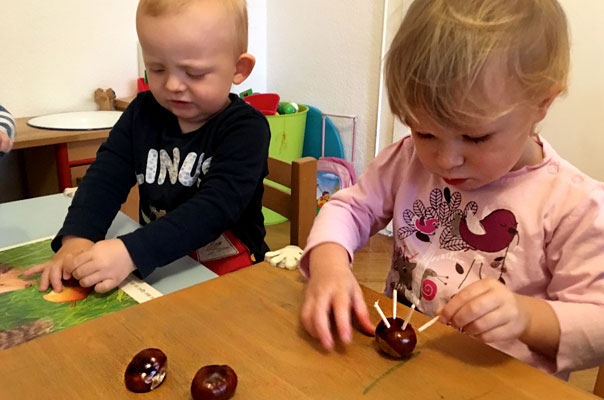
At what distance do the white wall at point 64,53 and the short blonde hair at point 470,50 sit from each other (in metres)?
1.73

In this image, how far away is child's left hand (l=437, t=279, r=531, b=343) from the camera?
0.47m

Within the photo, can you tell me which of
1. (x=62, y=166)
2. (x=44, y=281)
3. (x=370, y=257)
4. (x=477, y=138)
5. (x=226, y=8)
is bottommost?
(x=370, y=257)

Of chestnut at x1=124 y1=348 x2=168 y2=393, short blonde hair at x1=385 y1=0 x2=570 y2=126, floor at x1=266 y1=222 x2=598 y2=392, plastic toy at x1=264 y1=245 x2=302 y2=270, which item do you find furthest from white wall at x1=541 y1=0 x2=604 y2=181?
chestnut at x1=124 y1=348 x2=168 y2=393

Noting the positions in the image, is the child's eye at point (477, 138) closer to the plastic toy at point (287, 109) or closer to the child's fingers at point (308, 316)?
the child's fingers at point (308, 316)

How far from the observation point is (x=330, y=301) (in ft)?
1.68

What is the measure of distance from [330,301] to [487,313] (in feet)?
0.49

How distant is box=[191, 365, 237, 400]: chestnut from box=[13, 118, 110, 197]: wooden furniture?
133 centimetres

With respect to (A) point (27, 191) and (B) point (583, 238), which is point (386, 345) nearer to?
(B) point (583, 238)

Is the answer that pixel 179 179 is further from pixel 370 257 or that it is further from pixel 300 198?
pixel 370 257

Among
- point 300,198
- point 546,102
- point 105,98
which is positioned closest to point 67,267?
point 300,198

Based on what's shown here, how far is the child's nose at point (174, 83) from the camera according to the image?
812 mm

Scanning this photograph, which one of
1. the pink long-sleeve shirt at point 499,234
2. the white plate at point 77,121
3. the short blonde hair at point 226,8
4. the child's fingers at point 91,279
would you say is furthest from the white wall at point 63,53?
the pink long-sleeve shirt at point 499,234

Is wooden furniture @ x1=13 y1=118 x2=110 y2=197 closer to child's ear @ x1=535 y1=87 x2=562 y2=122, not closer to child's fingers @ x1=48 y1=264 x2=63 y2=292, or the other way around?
child's fingers @ x1=48 y1=264 x2=63 y2=292

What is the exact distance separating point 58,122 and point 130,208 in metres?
0.40
